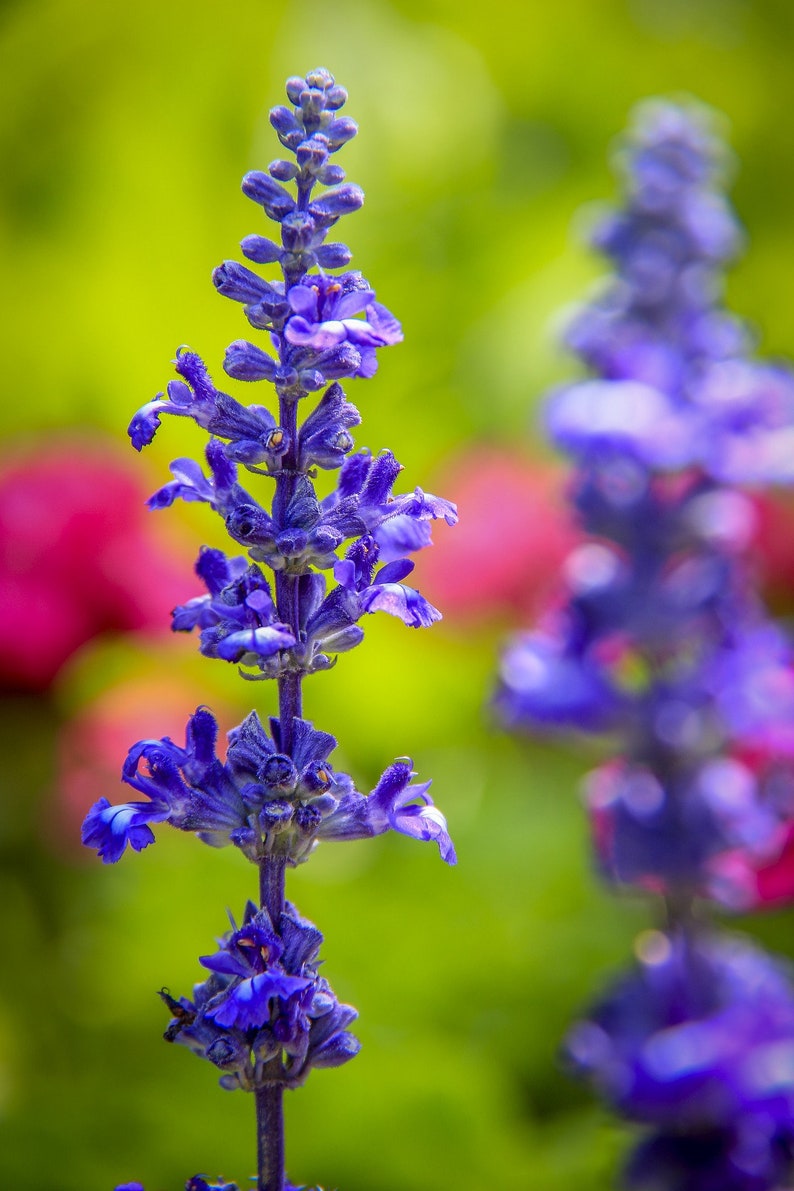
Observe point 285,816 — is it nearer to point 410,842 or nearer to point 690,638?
point 690,638

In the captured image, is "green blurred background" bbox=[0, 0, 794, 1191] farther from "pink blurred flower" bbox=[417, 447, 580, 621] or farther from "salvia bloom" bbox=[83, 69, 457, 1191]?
"salvia bloom" bbox=[83, 69, 457, 1191]

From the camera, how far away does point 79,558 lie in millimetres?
1205

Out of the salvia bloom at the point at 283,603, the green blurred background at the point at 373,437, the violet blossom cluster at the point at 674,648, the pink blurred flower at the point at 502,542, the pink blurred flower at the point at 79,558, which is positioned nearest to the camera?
the salvia bloom at the point at 283,603

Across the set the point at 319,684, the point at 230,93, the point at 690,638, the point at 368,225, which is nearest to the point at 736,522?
the point at 690,638

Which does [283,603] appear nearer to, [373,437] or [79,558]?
[79,558]

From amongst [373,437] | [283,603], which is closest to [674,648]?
[283,603]

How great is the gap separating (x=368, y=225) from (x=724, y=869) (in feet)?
3.70

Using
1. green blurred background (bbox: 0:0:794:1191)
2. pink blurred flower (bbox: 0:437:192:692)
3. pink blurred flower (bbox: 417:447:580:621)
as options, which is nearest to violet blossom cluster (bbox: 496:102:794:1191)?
green blurred background (bbox: 0:0:794:1191)

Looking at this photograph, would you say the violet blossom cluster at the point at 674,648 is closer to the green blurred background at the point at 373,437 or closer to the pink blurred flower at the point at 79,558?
the green blurred background at the point at 373,437

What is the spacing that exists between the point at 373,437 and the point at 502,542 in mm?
262

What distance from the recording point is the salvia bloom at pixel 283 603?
0.43 m

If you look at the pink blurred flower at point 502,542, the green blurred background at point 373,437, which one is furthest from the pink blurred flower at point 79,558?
the pink blurred flower at point 502,542

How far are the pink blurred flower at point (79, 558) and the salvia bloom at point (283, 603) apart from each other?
0.73 meters

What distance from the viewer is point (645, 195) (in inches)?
37.5
